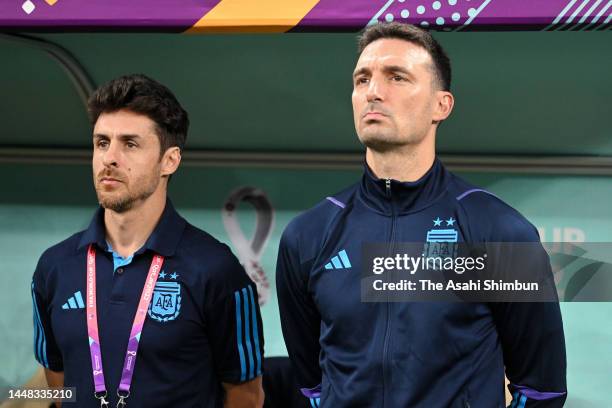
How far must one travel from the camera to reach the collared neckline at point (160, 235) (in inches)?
72.9

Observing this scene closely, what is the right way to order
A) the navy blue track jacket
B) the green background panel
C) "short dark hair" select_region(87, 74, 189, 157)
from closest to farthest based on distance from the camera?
the navy blue track jacket, "short dark hair" select_region(87, 74, 189, 157), the green background panel

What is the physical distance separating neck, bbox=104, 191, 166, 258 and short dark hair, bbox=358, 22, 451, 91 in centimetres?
57

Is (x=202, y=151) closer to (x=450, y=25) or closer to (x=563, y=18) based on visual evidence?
(x=450, y=25)

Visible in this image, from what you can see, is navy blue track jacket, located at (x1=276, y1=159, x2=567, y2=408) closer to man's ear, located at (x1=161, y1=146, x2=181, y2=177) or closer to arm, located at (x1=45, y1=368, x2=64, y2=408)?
man's ear, located at (x1=161, y1=146, x2=181, y2=177)

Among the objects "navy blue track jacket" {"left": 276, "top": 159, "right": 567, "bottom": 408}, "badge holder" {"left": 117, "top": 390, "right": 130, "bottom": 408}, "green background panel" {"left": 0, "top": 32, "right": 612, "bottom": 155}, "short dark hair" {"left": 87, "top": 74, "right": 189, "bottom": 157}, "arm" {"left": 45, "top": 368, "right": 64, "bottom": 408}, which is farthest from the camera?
"green background panel" {"left": 0, "top": 32, "right": 612, "bottom": 155}

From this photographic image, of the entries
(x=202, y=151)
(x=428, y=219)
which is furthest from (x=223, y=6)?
(x=202, y=151)

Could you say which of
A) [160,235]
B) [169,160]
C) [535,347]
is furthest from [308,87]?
[535,347]

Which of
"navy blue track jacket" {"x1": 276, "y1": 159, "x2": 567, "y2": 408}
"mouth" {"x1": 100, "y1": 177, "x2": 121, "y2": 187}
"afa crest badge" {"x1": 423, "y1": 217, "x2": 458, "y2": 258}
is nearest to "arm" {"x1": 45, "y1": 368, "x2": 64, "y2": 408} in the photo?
"mouth" {"x1": 100, "y1": 177, "x2": 121, "y2": 187}

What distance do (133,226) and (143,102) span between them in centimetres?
26

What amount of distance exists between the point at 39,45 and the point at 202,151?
53 centimetres

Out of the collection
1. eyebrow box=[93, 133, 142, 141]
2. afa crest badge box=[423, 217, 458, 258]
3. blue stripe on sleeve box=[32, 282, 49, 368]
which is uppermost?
eyebrow box=[93, 133, 142, 141]

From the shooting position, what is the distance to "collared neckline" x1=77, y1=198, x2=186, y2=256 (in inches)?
72.9

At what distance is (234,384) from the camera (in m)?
1.92

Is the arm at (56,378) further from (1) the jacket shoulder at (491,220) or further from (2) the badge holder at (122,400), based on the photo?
(1) the jacket shoulder at (491,220)
